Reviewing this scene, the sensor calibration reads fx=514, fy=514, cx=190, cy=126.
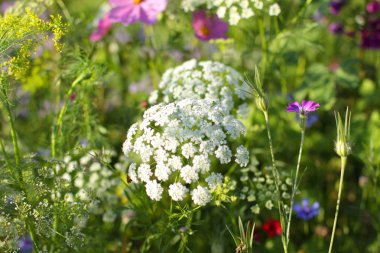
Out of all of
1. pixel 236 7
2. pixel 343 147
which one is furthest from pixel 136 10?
pixel 343 147

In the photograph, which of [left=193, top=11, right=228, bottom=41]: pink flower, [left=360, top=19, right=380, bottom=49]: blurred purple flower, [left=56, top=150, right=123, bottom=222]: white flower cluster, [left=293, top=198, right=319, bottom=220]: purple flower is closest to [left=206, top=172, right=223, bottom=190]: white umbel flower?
[left=56, top=150, right=123, bottom=222]: white flower cluster

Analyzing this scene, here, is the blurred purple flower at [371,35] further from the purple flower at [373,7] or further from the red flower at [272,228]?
the red flower at [272,228]

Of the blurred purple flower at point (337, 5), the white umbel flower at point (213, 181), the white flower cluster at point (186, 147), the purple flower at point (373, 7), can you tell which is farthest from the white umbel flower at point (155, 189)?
the blurred purple flower at point (337, 5)

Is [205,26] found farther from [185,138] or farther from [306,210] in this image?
[185,138]

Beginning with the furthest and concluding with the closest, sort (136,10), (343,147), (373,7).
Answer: (373,7), (136,10), (343,147)

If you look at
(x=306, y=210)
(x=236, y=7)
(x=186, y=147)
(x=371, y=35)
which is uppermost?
(x=236, y=7)

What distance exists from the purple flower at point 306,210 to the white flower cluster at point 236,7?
132cm

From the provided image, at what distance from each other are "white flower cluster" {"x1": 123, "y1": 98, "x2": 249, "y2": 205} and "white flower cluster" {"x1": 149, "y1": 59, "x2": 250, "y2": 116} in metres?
0.41

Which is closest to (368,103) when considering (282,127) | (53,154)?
(282,127)

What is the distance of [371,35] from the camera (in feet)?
14.1

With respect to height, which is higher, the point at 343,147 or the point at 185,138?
the point at 185,138

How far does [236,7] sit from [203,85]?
69 centimetres

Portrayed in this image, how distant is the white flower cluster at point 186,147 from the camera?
244 cm

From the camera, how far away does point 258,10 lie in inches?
141
